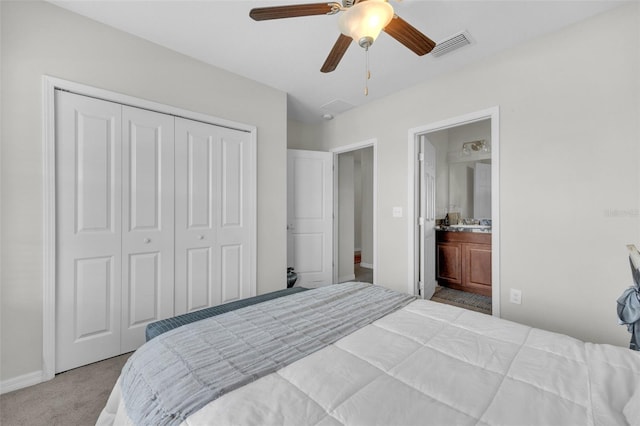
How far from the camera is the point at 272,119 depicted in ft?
10.3

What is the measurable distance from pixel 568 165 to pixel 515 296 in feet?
3.79

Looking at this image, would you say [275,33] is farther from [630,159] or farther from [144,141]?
[630,159]

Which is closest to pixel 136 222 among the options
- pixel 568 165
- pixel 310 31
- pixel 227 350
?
pixel 227 350

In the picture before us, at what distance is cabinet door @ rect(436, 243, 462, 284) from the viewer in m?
3.83

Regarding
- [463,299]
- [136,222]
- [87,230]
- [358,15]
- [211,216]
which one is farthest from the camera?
[463,299]

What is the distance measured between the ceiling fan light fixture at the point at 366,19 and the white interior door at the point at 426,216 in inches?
78.1

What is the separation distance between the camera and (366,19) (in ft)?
4.33

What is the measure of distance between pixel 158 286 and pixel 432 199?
330cm

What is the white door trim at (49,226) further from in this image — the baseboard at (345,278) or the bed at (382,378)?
the baseboard at (345,278)

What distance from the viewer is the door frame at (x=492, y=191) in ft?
7.98

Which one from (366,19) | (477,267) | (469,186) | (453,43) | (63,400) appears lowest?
(63,400)

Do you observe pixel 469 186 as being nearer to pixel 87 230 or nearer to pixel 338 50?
pixel 338 50

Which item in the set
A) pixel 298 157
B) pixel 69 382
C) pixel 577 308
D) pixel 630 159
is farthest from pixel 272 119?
pixel 577 308

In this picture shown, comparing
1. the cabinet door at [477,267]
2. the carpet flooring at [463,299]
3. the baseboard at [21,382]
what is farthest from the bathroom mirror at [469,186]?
the baseboard at [21,382]
